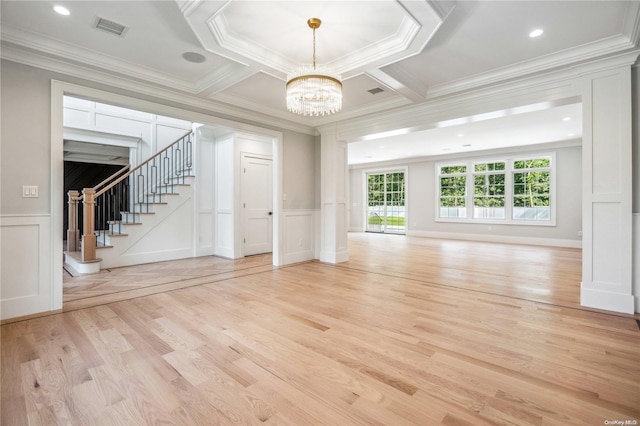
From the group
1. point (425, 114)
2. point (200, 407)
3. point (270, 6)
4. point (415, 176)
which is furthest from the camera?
point (415, 176)

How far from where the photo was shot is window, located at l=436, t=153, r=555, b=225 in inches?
335

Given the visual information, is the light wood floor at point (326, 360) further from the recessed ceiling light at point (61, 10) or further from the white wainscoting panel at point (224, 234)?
the recessed ceiling light at point (61, 10)

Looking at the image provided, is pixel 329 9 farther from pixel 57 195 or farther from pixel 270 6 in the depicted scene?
pixel 57 195

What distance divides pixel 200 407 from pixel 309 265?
3971 millimetres

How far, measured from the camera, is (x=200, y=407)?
1673 millimetres

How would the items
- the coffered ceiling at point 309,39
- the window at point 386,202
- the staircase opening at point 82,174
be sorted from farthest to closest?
the window at point 386,202 → the staircase opening at point 82,174 → the coffered ceiling at point 309,39

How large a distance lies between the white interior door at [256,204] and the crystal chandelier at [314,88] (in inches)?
150

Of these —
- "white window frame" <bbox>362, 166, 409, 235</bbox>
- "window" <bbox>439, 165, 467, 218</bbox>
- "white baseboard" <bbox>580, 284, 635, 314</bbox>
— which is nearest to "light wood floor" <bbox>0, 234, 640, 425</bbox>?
"white baseboard" <bbox>580, 284, 635, 314</bbox>

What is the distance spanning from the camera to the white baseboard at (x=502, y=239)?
808cm

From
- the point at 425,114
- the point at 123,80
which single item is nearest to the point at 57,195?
the point at 123,80

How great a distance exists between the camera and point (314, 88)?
2.84m

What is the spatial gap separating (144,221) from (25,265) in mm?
2725

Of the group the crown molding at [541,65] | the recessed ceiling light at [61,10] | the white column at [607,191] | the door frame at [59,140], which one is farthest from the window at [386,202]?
the recessed ceiling light at [61,10]

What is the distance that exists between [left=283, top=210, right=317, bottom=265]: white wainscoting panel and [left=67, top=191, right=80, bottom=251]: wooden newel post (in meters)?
3.95
